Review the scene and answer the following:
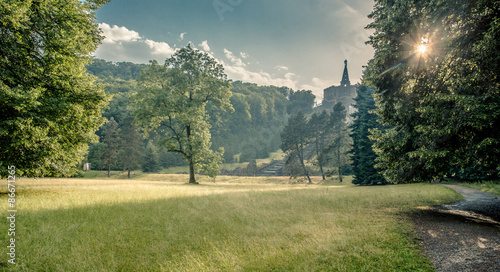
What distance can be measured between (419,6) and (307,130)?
39319 mm

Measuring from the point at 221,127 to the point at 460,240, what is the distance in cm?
10533

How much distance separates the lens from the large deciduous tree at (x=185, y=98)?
83.1 ft

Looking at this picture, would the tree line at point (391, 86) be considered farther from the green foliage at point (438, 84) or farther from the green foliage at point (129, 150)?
the green foliage at point (129, 150)

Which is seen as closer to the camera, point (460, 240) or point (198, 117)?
point (460, 240)

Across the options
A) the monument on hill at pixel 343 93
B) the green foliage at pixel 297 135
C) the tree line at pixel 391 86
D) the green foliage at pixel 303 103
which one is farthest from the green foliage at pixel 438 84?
the green foliage at pixel 303 103

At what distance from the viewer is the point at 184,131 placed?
28.3 metres

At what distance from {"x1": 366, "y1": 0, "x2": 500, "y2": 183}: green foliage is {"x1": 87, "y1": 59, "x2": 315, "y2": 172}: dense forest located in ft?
117

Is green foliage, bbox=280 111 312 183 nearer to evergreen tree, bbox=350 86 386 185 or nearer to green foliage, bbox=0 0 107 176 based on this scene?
evergreen tree, bbox=350 86 386 185

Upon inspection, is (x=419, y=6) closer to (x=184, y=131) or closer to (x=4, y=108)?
(x=4, y=108)

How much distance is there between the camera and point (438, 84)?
9.70 m

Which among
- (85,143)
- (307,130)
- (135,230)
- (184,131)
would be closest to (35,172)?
(85,143)

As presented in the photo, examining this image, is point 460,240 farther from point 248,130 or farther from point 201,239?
point 248,130

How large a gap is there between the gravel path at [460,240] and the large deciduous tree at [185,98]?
72.0 ft

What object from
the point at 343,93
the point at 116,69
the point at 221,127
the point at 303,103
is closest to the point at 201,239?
the point at 221,127
